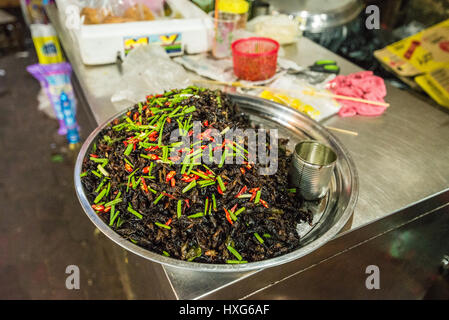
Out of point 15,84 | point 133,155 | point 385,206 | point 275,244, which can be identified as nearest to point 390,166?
point 385,206

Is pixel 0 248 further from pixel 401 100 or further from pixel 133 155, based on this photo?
pixel 401 100

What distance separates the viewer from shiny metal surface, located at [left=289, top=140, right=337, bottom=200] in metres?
1.39

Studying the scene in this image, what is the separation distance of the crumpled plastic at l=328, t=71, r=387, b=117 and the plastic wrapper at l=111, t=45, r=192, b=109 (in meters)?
1.11

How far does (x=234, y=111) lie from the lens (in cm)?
172

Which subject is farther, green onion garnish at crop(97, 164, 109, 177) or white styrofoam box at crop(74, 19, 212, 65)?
white styrofoam box at crop(74, 19, 212, 65)

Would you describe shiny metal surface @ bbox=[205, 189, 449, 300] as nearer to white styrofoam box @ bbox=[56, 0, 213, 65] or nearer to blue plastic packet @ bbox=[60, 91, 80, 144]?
white styrofoam box @ bbox=[56, 0, 213, 65]

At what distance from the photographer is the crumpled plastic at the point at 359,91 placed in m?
2.19

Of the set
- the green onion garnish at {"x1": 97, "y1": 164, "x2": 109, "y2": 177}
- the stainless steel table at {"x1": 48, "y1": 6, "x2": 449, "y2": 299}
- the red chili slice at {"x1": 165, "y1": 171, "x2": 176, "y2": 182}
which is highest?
the red chili slice at {"x1": 165, "y1": 171, "x2": 176, "y2": 182}

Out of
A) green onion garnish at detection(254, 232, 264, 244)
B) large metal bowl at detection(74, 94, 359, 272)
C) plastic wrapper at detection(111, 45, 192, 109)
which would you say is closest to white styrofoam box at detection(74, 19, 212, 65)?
plastic wrapper at detection(111, 45, 192, 109)

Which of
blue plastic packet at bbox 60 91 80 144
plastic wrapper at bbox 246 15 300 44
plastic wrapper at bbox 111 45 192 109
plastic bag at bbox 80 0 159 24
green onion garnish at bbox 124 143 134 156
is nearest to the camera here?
green onion garnish at bbox 124 143 134 156

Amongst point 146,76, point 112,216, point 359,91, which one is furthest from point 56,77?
point 359,91

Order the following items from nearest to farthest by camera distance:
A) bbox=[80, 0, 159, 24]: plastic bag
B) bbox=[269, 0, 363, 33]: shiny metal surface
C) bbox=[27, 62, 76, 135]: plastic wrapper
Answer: bbox=[80, 0, 159, 24]: plastic bag < bbox=[269, 0, 363, 33]: shiny metal surface < bbox=[27, 62, 76, 135]: plastic wrapper
